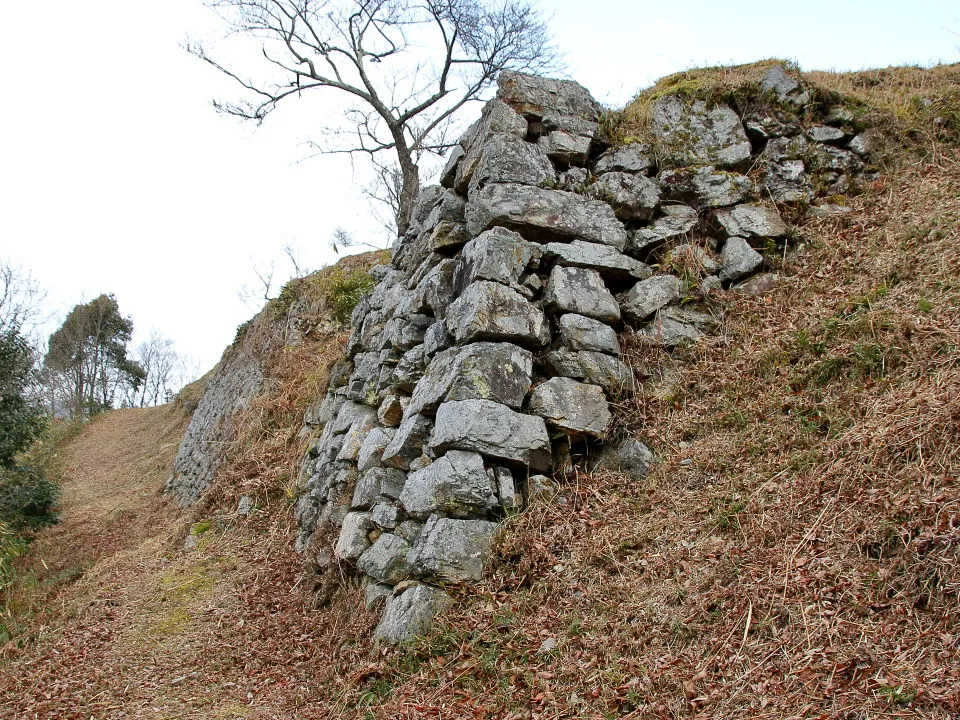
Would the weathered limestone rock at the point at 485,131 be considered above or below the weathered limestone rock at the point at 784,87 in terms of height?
above

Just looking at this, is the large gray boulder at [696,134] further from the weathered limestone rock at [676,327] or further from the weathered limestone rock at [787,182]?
the weathered limestone rock at [676,327]

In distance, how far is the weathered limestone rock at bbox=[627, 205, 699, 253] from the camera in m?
6.96

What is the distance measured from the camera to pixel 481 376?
5.54 metres

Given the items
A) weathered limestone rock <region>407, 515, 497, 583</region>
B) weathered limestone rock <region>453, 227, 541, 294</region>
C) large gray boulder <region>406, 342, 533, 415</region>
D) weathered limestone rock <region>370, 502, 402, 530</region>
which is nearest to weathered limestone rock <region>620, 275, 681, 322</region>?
weathered limestone rock <region>453, 227, 541, 294</region>

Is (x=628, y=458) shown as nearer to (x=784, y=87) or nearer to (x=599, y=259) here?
(x=599, y=259)

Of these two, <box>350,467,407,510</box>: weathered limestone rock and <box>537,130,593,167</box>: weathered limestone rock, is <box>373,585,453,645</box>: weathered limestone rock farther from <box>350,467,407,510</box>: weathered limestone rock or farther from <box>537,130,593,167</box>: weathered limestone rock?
<box>537,130,593,167</box>: weathered limestone rock

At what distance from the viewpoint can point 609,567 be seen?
4520 millimetres

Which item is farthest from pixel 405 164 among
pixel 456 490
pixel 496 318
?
pixel 456 490

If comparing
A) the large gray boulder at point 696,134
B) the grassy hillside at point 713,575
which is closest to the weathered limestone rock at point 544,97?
the large gray boulder at point 696,134

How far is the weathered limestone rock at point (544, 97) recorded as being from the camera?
7.50 meters

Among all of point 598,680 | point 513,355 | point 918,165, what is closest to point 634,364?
point 513,355

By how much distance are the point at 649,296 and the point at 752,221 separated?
5.18ft

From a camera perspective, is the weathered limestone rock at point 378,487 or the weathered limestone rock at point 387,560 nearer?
the weathered limestone rock at point 387,560

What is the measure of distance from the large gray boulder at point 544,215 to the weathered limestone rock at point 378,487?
265cm
